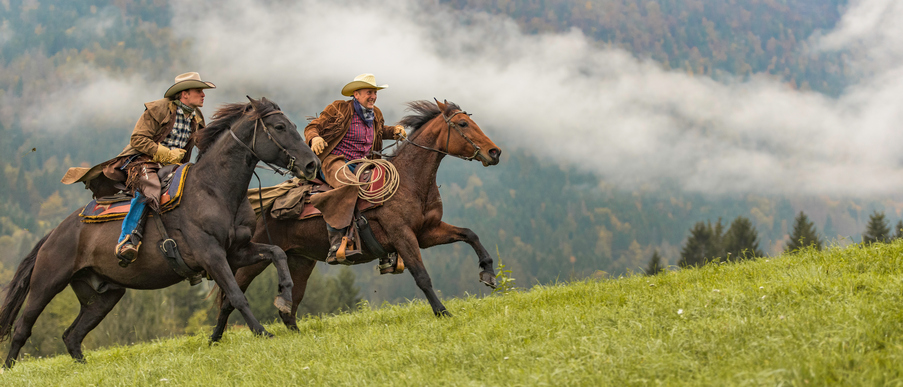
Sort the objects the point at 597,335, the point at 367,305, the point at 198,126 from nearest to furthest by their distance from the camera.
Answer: the point at 597,335, the point at 198,126, the point at 367,305

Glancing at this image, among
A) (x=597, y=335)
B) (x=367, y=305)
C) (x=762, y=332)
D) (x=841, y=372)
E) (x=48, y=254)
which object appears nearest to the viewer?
(x=841, y=372)

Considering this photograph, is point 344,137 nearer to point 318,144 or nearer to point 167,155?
point 318,144

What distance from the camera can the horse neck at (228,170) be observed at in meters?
8.20

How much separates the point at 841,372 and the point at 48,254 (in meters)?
9.16

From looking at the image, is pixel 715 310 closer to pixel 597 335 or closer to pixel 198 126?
pixel 597 335

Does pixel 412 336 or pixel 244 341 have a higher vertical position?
pixel 412 336

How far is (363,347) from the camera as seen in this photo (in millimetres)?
5867

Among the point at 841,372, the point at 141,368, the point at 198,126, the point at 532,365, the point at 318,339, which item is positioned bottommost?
the point at 141,368

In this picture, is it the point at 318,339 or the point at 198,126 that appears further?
the point at 198,126

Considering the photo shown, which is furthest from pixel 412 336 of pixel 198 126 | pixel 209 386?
pixel 198 126

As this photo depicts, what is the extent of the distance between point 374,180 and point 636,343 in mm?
5094

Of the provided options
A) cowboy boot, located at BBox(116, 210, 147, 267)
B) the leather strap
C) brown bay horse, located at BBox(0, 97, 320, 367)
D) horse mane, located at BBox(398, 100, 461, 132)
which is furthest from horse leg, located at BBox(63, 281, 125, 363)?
horse mane, located at BBox(398, 100, 461, 132)

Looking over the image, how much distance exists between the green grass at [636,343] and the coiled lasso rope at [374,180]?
181 cm

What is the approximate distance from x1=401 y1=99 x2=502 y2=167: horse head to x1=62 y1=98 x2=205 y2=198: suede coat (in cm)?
342
